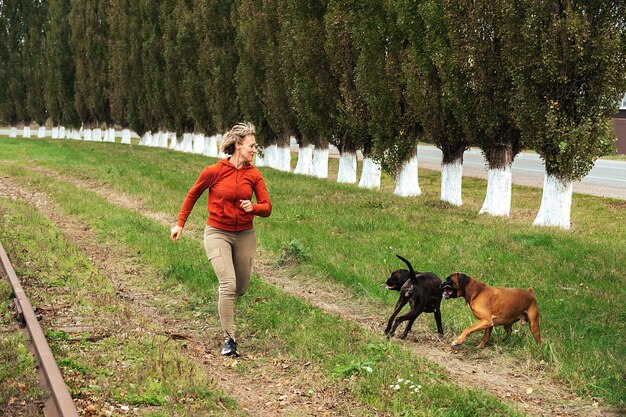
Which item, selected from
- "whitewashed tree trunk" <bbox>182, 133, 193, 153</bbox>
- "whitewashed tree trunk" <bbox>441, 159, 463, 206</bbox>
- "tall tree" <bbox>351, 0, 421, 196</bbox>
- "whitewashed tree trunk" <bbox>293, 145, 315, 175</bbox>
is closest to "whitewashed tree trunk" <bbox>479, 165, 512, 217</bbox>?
"whitewashed tree trunk" <bbox>441, 159, 463, 206</bbox>

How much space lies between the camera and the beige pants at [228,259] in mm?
8547

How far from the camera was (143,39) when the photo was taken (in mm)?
50375

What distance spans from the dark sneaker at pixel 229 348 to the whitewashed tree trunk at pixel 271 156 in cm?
2821

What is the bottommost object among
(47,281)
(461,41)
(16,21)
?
(47,281)

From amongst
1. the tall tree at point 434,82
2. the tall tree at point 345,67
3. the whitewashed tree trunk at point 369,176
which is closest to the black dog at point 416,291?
the tall tree at point 434,82

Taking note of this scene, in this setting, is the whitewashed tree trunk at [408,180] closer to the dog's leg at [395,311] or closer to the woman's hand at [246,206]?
the dog's leg at [395,311]

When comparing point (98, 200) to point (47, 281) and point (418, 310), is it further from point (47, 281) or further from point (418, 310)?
point (418, 310)

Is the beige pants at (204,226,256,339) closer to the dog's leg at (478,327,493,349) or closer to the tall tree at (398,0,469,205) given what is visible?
the dog's leg at (478,327,493,349)

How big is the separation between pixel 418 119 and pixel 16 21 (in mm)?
49907

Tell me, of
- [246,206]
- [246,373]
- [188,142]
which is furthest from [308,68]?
[188,142]

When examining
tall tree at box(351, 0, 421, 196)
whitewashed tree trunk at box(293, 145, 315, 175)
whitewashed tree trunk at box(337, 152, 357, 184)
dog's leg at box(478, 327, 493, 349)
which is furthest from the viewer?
whitewashed tree trunk at box(293, 145, 315, 175)

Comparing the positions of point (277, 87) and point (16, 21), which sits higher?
point (16, 21)

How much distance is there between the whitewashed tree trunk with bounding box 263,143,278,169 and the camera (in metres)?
37.0

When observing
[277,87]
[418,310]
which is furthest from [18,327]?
[277,87]
